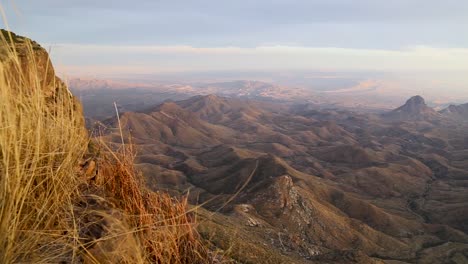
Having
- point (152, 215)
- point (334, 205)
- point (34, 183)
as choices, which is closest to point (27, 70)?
point (34, 183)

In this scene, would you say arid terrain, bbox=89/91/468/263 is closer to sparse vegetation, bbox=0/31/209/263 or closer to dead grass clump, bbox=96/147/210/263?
dead grass clump, bbox=96/147/210/263

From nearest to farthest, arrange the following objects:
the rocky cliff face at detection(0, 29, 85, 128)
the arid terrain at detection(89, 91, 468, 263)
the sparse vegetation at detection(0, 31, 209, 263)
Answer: the sparse vegetation at detection(0, 31, 209, 263), the rocky cliff face at detection(0, 29, 85, 128), the arid terrain at detection(89, 91, 468, 263)

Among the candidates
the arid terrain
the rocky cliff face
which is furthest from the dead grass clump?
the rocky cliff face

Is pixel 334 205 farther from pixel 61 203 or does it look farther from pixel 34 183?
pixel 34 183

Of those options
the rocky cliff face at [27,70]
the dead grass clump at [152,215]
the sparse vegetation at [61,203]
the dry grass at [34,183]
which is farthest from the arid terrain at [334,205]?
the dry grass at [34,183]

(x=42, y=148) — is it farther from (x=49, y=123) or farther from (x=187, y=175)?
(x=187, y=175)

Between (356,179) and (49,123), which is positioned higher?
(49,123)

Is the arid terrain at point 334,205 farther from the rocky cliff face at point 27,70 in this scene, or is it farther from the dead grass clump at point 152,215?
the rocky cliff face at point 27,70

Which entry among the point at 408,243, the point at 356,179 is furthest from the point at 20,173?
the point at 356,179
